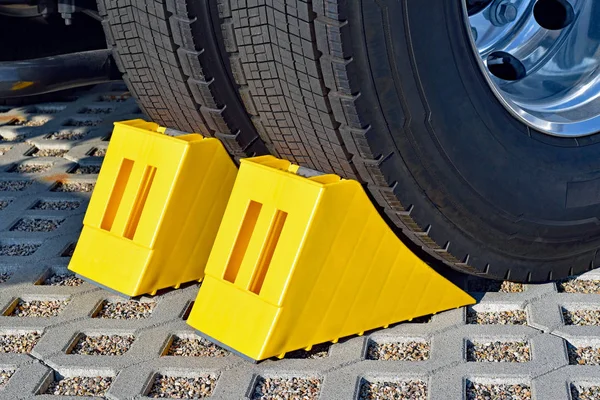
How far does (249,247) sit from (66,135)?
181cm

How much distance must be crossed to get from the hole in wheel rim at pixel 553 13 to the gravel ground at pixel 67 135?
1.90 m

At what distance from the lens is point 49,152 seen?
3.65 meters

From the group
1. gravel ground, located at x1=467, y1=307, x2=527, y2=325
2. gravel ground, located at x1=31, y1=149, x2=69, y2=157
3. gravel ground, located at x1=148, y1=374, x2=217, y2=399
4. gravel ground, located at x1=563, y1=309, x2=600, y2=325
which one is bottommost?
gravel ground, located at x1=148, y1=374, x2=217, y2=399

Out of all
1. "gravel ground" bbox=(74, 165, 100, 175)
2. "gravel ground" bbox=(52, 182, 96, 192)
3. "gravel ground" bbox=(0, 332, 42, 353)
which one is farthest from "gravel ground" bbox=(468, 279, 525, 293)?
"gravel ground" bbox=(74, 165, 100, 175)

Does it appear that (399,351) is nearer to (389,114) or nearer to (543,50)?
(389,114)

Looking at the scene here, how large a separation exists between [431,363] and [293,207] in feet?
1.57

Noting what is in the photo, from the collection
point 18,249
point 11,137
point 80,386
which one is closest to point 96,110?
point 11,137

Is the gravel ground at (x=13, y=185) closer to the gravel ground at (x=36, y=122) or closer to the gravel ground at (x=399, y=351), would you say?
the gravel ground at (x=36, y=122)

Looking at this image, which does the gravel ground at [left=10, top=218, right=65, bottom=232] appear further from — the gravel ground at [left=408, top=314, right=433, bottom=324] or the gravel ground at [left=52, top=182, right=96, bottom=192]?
the gravel ground at [left=408, top=314, right=433, bottom=324]

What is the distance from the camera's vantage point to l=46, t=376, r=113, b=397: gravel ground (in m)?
2.11

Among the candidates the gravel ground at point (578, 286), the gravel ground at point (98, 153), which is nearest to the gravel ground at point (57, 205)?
the gravel ground at point (98, 153)

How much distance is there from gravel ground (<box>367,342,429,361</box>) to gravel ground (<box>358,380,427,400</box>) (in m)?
0.11

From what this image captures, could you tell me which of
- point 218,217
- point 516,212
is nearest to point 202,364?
point 218,217

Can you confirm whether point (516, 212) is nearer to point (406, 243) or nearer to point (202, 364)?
point (406, 243)
